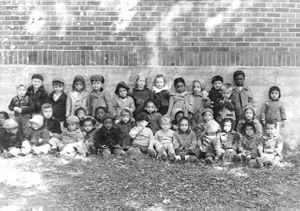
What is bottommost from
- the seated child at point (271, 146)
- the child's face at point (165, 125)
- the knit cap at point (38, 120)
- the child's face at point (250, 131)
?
the seated child at point (271, 146)

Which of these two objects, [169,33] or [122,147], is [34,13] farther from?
[122,147]

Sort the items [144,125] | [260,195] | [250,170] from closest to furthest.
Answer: [260,195]
[250,170]
[144,125]

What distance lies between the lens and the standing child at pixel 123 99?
709 cm

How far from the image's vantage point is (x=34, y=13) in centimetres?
722

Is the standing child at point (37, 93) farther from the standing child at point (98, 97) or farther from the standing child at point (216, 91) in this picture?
the standing child at point (216, 91)

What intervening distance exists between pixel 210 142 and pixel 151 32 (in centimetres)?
220

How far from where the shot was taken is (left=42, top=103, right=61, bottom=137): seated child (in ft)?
22.9

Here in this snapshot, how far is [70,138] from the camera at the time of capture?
265 inches

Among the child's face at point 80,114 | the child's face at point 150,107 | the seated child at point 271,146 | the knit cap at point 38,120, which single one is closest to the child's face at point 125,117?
the child's face at point 150,107

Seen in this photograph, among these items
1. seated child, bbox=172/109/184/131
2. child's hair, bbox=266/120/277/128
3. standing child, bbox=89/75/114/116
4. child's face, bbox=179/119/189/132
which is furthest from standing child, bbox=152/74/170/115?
child's hair, bbox=266/120/277/128

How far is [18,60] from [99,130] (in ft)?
6.64

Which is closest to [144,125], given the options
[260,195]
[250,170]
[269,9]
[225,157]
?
[225,157]

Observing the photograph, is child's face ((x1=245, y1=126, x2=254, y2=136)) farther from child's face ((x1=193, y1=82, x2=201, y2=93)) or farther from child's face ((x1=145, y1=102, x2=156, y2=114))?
child's face ((x1=145, y1=102, x2=156, y2=114))

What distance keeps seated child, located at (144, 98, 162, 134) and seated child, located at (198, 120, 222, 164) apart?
79cm
